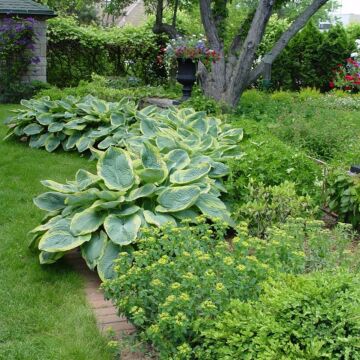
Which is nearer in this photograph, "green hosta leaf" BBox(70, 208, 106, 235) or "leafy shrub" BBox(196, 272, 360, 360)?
"leafy shrub" BBox(196, 272, 360, 360)

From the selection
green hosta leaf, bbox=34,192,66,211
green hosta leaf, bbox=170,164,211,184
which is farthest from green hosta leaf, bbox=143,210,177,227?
green hosta leaf, bbox=34,192,66,211

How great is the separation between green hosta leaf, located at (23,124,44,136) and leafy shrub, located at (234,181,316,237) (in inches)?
152

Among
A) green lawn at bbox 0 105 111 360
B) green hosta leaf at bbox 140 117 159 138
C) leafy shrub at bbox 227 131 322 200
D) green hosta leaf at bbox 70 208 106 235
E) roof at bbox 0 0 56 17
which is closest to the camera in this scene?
green lawn at bbox 0 105 111 360

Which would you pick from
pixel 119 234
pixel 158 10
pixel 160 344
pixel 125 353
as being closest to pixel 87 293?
pixel 119 234

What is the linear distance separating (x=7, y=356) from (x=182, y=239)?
104 cm

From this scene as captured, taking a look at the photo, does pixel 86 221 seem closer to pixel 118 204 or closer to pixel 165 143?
pixel 118 204

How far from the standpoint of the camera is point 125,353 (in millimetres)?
2719

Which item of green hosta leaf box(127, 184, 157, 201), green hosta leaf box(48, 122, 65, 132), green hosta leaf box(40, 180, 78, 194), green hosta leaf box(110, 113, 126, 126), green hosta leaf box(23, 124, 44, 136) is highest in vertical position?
green hosta leaf box(127, 184, 157, 201)

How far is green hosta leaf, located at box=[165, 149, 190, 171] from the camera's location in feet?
14.3

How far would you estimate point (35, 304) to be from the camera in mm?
3148

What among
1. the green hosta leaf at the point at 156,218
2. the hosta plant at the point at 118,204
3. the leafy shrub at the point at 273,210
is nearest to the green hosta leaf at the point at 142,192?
the hosta plant at the point at 118,204

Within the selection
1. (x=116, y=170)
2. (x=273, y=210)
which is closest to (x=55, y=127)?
(x=116, y=170)

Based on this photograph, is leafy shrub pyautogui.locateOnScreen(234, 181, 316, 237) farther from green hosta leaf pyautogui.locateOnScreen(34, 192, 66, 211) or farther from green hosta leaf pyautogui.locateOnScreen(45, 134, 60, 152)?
green hosta leaf pyautogui.locateOnScreen(45, 134, 60, 152)

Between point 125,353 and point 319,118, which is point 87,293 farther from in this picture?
point 319,118
